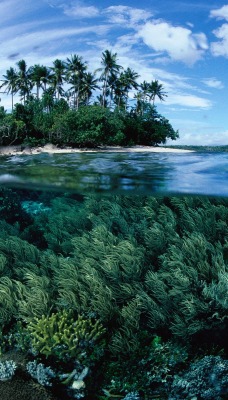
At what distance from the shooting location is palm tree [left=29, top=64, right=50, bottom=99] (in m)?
78.4

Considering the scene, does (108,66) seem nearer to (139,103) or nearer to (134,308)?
(139,103)

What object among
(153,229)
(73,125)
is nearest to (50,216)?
(153,229)

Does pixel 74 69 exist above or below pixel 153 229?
above

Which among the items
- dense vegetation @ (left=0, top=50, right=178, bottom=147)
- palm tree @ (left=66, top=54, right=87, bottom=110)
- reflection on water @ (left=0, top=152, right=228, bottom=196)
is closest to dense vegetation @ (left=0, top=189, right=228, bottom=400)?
reflection on water @ (left=0, top=152, right=228, bottom=196)

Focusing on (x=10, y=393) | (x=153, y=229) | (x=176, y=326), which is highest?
(x=153, y=229)

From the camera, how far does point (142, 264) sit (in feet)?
23.0

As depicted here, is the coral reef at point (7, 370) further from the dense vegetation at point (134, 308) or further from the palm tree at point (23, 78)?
the palm tree at point (23, 78)

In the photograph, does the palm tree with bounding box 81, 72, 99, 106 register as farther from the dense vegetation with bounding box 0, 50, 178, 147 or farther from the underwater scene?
the underwater scene

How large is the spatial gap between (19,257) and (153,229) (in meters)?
2.77

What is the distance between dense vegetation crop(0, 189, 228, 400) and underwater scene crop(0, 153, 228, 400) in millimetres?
16

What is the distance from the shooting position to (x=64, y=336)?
6.02 metres

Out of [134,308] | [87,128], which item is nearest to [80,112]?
[87,128]

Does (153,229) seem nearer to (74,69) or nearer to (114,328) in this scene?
(114,328)

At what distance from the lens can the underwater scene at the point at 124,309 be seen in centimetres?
611
